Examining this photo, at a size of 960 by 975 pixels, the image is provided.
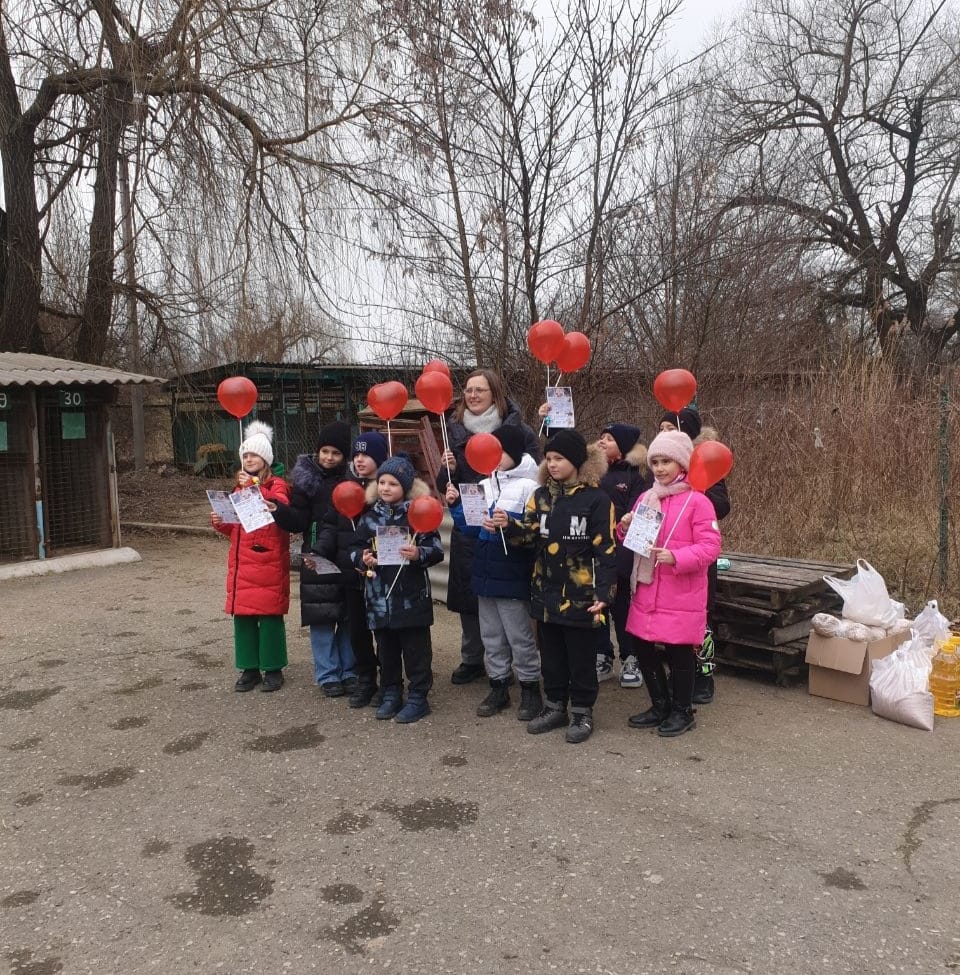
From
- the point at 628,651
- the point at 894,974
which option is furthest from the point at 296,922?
the point at 628,651

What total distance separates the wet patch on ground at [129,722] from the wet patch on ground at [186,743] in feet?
1.18

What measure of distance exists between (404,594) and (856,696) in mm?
2570

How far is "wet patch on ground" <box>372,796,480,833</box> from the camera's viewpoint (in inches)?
125

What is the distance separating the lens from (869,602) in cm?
452

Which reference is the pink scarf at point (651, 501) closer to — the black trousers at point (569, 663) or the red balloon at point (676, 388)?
the black trousers at point (569, 663)

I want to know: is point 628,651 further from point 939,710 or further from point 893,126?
point 893,126

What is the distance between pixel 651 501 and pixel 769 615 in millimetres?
1199

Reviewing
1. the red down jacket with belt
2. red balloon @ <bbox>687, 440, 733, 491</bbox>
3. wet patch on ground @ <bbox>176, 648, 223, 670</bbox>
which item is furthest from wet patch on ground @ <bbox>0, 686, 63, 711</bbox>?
red balloon @ <bbox>687, 440, 733, 491</bbox>

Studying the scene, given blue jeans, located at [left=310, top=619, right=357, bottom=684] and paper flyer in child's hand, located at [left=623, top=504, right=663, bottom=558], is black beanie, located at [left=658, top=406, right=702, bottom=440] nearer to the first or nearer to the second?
paper flyer in child's hand, located at [left=623, top=504, right=663, bottom=558]

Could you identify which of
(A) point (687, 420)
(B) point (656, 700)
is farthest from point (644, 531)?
(A) point (687, 420)

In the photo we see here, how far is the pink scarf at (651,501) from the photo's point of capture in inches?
157

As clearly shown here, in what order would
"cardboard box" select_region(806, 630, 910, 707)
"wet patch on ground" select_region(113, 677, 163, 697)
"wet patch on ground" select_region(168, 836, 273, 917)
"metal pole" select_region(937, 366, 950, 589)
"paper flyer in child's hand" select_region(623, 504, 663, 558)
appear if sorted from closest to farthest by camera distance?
"wet patch on ground" select_region(168, 836, 273, 917) < "paper flyer in child's hand" select_region(623, 504, 663, 558) < "cardboard box" select_region(806, 630, 910, 707) < "wet patch on ground" select_region(113, 677, 163, 697) < "metal pole" select_region(937, 366, 950, 589)

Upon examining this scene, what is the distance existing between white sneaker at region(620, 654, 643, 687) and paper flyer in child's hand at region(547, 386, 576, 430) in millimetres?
1497

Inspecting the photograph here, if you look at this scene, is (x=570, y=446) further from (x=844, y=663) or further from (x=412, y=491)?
(x=844, y=663)
